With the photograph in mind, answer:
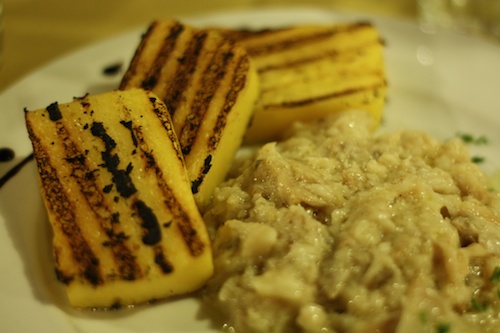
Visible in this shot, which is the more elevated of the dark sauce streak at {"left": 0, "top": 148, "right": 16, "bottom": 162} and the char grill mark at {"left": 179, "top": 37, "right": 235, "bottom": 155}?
the char grill mark at {"left": 179, "top": 37, "right": 235, "bottom": 155}

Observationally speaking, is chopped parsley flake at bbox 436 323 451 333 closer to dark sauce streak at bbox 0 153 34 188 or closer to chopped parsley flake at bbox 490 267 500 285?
chopped parsley flake at bbox 490 267 500 285

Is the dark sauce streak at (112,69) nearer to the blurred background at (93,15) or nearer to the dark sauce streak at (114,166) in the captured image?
the blurred background at (93,15)

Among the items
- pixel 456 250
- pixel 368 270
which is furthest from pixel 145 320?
pixel 456 250

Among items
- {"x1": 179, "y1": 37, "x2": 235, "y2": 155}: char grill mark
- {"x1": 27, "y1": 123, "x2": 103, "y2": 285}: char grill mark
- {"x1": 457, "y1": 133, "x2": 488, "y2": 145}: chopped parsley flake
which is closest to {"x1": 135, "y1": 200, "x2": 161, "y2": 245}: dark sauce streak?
{"x1": 27, "y1": 123, "x2": 103, "y2": 285}: char grill mark

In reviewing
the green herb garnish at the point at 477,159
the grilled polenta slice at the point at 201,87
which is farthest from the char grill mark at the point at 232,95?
the green herb garnish at the point at 477,159

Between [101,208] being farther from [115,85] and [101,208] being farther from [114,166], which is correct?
[115,85]

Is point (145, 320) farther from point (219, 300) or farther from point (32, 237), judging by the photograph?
point (32, 237)
